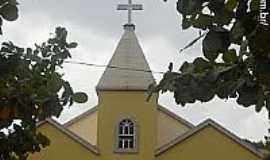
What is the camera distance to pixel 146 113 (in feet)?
72.8

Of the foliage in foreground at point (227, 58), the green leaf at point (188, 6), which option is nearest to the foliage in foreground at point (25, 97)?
the foliage in foreground at point (227, 58)

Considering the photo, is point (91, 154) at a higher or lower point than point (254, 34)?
lower

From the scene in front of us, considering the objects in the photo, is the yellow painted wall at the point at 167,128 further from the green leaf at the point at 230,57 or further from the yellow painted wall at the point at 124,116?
the green leaf at the point at 230,57

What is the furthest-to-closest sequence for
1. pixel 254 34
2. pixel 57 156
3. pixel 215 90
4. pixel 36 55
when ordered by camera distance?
pixel 57 156
pixel 36 55
pixel 215 90
pixel 254 34

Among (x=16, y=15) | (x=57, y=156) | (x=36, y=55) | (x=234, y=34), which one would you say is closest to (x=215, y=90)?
(x=234, y=34)

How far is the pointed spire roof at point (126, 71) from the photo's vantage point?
22266 mm

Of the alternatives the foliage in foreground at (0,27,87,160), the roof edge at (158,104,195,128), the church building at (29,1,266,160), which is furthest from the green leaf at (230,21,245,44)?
the roof edge at (158,104,195,128)

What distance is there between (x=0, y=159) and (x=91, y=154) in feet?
59.3

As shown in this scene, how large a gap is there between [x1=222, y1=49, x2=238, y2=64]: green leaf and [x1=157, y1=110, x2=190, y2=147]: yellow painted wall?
68.5 feet

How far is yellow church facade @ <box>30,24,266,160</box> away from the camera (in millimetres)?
21812

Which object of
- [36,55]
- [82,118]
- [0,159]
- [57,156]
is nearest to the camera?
[0,159]

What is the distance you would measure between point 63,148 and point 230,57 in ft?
65.7

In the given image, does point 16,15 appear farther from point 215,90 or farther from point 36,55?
point 36,55

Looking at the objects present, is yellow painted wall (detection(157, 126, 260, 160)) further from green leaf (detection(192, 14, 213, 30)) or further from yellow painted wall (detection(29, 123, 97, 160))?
green leaf (detection(192, 14, 213, 30))
